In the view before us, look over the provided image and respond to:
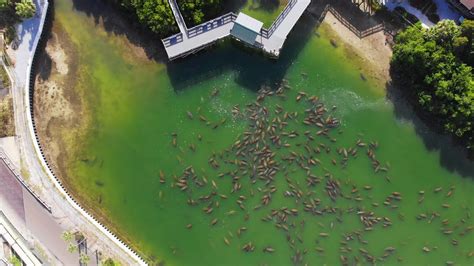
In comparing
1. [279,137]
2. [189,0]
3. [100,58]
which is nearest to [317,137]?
[279,137]

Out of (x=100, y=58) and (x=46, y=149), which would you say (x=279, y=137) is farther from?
(x=46, y=149)

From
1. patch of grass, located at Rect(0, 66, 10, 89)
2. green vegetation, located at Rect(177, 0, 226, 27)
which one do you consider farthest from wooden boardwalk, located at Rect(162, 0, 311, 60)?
patch of grass, located at Rect(0, 66, 10, 89)

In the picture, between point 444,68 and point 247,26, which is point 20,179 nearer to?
point 247,26

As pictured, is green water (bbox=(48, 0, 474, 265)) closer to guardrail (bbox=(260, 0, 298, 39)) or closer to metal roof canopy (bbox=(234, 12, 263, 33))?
guardrail (bbox=(260, 0, 298, 39))

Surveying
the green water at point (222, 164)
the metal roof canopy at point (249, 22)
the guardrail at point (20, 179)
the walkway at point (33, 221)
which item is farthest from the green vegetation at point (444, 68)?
the walkway at point (33, 221)

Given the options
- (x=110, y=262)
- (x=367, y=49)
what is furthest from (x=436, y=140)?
(x=110, y=262)

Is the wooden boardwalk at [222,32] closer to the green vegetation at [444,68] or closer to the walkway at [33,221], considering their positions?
the green vegetation at [444,68]

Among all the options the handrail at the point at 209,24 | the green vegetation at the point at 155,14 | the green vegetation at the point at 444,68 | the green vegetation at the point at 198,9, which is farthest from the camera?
the handrail at the point at 209,24
